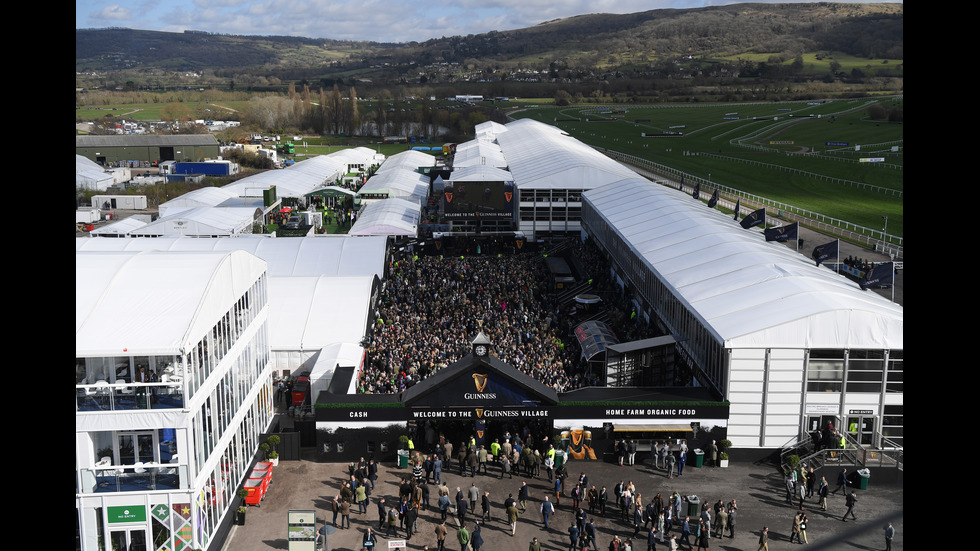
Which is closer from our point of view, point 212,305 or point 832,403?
point 212,305

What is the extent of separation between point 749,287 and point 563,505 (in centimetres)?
1208

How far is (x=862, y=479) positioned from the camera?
24969 mm

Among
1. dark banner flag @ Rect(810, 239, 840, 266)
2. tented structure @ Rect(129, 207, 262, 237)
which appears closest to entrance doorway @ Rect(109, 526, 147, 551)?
dark banner flag @ Rect(810, 239, 840, 266)

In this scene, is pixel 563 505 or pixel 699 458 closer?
pixel 563 505

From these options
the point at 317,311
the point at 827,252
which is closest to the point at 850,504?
the point at 827,252

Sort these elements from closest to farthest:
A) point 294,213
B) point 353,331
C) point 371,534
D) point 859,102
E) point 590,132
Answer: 1. point 371,534
2. point 353,331
3. point 294,213
4. point 590,132
5. point 859,102

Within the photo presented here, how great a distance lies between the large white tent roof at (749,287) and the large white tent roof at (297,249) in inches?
571

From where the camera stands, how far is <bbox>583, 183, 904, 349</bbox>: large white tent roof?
26281 millimetres

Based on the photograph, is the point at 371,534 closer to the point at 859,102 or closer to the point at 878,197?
the point at 878,197

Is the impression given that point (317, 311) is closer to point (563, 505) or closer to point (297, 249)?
point (297, 249)
